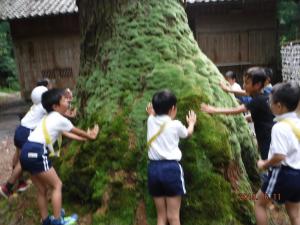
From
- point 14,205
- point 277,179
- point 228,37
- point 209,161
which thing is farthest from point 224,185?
A: point 228,37

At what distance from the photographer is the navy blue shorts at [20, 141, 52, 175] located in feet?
12.7

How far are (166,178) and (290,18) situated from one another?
12.5 m

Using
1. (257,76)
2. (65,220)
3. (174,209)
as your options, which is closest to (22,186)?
(65,220)

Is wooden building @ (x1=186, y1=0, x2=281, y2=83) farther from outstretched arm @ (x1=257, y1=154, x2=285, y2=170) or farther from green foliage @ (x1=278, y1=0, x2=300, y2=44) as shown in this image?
outstretched arm @ (x1=257, y1=154, x2=285, y2=170)

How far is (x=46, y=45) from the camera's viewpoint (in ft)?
53.7

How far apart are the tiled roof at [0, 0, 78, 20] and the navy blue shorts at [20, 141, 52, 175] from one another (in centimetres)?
1205

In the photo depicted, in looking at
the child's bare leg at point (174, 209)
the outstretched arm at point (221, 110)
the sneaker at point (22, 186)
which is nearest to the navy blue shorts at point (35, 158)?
the sneaker at point (22, 186)

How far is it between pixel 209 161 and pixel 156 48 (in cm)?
147

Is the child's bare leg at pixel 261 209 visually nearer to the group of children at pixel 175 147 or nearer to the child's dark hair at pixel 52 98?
the group of children at pixel 175 147

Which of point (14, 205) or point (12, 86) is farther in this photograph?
point (12, 86)

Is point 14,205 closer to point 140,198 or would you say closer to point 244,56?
point 140,198

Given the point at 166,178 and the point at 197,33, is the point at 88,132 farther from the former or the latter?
the point at 197,33

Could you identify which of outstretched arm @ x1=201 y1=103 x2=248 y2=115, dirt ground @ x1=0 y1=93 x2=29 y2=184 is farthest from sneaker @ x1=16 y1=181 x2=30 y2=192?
outstretched arm @ x1=201 y1=103 x2=248 y2=115

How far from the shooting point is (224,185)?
390 cm
